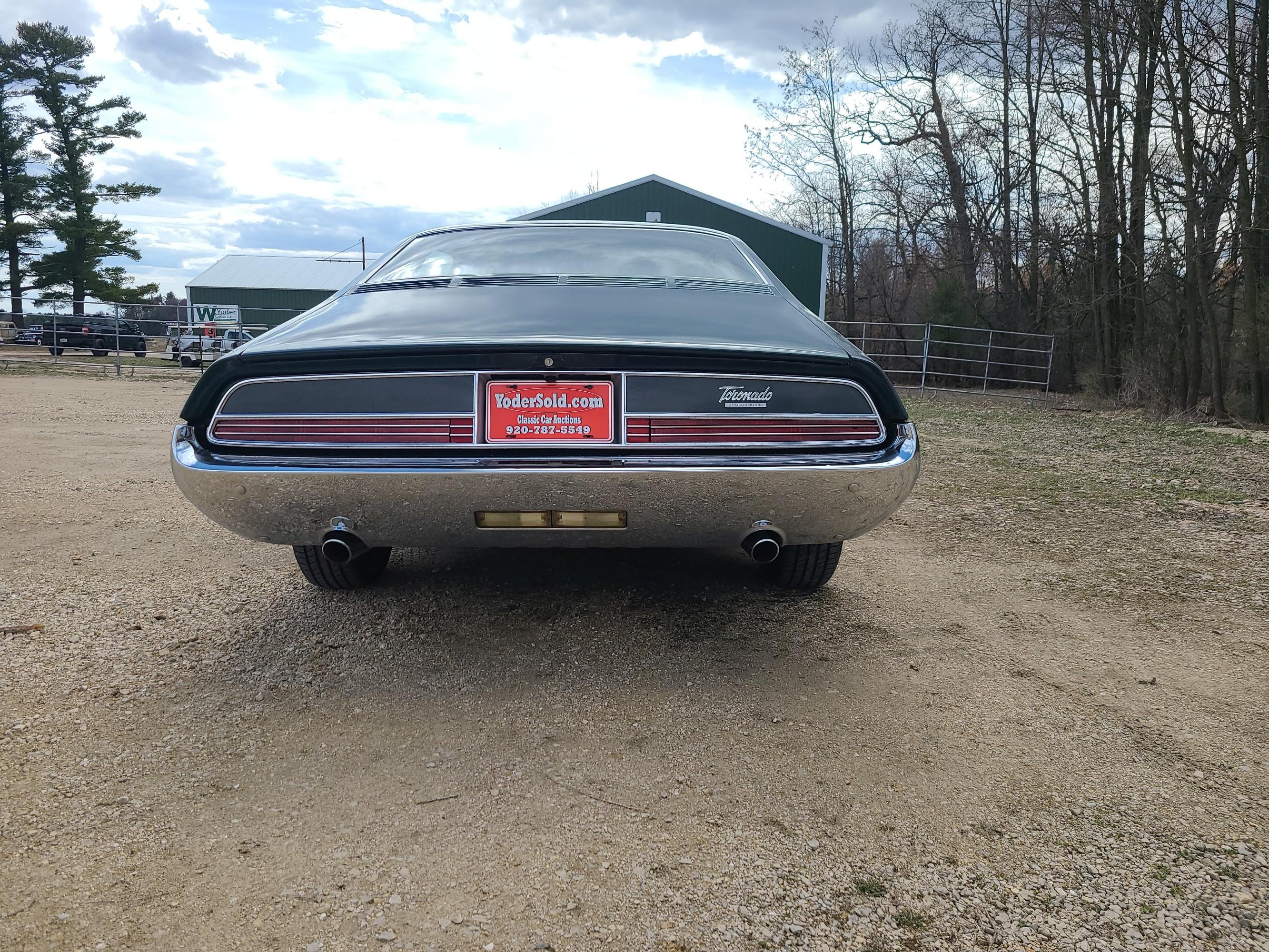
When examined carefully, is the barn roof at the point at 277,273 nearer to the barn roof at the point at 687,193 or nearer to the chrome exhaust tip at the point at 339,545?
the barn roof at the point at 687,193

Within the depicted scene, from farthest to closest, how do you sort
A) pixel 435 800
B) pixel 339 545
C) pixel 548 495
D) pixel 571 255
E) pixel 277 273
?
pixel 277 273, pixel 571 255, pixel 339 545, pixel 548 495, pixel 435 800

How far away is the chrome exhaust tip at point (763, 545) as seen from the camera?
247cm

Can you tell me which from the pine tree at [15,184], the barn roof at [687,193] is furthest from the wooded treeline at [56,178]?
the barn roof at [687,193]

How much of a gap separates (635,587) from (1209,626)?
2.09 m

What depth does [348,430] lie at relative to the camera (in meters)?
2.35

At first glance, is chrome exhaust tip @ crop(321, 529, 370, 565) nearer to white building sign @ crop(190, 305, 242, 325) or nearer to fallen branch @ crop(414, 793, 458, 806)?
fallen branch @ crop(414, 793, 458, 806)

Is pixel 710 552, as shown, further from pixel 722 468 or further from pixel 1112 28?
pixel 1112 28

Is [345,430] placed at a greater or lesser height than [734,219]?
lesser

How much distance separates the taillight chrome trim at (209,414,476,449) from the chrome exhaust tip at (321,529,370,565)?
0.86ft

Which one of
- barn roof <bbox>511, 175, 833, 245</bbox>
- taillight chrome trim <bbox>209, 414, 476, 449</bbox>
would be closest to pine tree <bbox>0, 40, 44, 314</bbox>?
barn roof <bbox>511, 175, 833, 245</bbox>

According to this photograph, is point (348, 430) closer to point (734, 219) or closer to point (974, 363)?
point (974, 363)

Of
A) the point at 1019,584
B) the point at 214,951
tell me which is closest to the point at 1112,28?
the point at 1019,584

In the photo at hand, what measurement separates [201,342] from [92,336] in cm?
360

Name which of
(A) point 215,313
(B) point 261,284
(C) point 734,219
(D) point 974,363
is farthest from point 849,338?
(B) point 261,284
